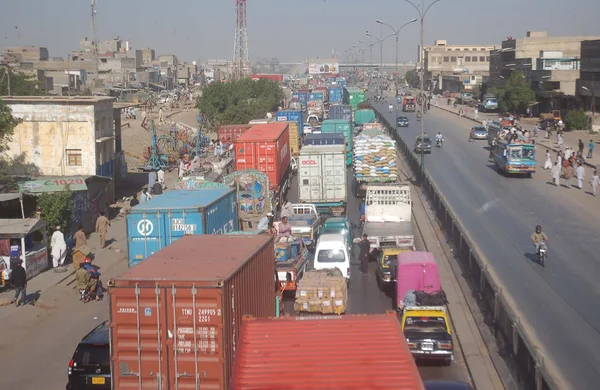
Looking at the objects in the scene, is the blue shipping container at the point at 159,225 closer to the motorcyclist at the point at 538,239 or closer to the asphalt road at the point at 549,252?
the asphalt road at the point at 549,252

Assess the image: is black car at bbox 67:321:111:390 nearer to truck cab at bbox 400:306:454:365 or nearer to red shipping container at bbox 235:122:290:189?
truck cab at bbox 400:306:454:365

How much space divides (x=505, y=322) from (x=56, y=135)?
18915 mm

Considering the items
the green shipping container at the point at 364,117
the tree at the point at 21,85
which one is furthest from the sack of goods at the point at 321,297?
the green shipping container at the point at 364,117

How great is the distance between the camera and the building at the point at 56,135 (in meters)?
26.3

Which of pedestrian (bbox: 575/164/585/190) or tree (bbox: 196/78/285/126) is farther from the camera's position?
tree (bbox: 196/78/285/126)

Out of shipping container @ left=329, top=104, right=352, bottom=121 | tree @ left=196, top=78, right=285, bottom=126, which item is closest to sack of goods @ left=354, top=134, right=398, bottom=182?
shipping container @ left=329, top=104, right=352, bottom=121

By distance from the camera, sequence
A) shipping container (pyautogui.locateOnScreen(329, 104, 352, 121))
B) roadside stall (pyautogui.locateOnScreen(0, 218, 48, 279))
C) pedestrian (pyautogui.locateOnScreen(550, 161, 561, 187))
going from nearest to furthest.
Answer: roadside stall (pyautogui.locateOnScreen(0, 218, 48, 279)), pedestrian (pyautogui.locateOnScreen(550, 161, 561, 187)), shipping container (pyautogui.locateOnScreen(329, 104, 352, 121))

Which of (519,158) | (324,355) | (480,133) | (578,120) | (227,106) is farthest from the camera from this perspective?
(227,106)

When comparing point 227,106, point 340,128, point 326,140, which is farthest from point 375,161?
point 227,106

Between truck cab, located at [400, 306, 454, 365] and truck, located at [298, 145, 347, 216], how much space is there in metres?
13.9

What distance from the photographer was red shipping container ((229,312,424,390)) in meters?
6.54

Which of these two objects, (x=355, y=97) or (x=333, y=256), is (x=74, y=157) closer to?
(x=333, y=256)

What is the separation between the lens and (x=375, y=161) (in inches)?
1185

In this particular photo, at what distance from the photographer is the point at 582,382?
37.8ft
